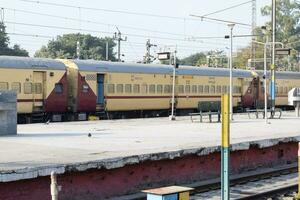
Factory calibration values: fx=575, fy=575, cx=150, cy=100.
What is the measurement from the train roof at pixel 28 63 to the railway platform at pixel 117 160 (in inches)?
412

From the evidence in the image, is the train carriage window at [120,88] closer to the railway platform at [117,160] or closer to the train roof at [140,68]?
the train roof at [140,68]

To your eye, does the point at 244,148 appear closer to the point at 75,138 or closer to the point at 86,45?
the point at 75,138

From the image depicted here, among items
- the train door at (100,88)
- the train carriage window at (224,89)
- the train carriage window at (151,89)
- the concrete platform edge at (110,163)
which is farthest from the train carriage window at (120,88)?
the concrete platform edge at (110,163)

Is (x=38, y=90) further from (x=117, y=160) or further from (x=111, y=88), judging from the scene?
(x=117, y=160)

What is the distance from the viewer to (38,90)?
28.1 metres

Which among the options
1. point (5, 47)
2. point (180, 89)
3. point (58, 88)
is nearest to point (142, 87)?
point (180, 89)

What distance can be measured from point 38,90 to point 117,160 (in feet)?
59.2

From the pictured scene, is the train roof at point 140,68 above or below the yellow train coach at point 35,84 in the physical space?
above

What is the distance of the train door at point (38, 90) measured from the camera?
27.8 metres

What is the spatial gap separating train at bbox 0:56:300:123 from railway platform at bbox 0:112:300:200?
10988 mm

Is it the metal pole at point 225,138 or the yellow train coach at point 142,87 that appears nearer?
the metal pole at point 225,138

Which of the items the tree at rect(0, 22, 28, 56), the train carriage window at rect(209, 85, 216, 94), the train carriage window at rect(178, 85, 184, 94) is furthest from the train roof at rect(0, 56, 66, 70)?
the tree at rect(0, 22, 28, 56)

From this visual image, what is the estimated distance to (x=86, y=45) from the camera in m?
93.4

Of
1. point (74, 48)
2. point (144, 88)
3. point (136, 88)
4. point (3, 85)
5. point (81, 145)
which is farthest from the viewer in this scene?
point (74, 48)
